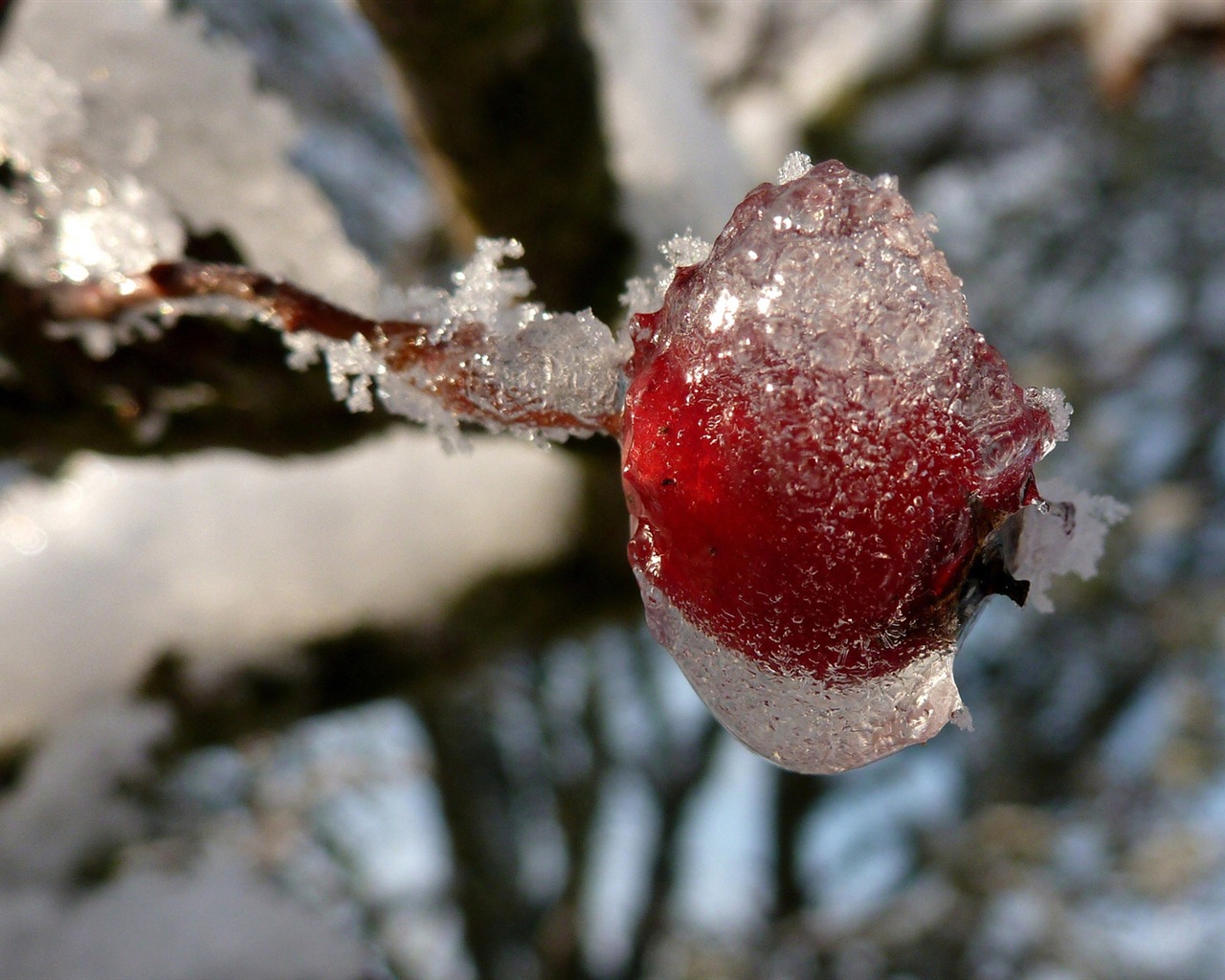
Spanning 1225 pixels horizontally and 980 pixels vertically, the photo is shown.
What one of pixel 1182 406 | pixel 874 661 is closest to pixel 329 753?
pixel 1182 406

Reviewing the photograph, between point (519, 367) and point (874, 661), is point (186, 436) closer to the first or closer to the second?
point (519, 367)

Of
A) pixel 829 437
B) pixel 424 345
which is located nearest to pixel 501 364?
pixel 424 345

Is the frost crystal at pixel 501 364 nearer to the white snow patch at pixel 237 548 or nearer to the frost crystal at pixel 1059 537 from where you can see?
the frost crystal at pixel 1059 537

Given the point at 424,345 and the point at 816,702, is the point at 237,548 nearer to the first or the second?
the point at 424,345

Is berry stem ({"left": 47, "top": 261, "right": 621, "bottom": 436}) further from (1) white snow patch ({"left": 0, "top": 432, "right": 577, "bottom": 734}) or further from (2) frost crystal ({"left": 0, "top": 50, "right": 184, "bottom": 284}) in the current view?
(1) white snow patch ({"left": 0, "top": 432, "right": 577, "bottom": 734})

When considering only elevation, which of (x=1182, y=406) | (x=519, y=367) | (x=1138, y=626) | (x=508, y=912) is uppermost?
(x=1182, y=406)

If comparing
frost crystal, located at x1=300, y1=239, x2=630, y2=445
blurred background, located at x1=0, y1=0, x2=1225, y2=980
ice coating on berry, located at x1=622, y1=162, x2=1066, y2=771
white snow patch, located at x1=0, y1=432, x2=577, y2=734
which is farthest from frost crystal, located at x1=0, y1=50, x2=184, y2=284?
white snow patch, located at x1=0, y1=432, x2=577, y2=734
